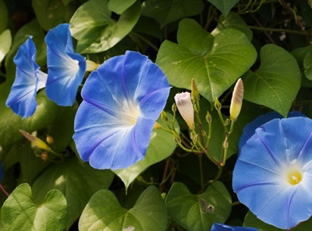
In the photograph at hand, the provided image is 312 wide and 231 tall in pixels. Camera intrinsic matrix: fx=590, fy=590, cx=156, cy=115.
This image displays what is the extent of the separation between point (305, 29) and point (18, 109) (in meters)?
0.82

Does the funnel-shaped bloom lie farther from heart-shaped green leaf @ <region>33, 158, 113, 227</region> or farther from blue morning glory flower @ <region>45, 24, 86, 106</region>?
heart-shaped green leaf @ <region>33, 158, 113, 227</region>

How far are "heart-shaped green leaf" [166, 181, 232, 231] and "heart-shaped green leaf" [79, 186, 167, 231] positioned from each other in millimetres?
34

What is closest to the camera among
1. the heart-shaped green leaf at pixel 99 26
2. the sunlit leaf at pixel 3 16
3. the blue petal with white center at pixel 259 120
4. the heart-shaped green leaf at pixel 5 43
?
the blue petal with white center at pixel 259 120

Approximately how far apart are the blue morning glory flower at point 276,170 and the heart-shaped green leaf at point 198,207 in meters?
0.13

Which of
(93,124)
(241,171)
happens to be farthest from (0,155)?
(241,171)

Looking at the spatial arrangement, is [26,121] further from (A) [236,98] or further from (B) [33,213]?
(A) [236,98]

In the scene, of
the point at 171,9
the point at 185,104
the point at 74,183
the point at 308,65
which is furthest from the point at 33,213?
the point at 308,65

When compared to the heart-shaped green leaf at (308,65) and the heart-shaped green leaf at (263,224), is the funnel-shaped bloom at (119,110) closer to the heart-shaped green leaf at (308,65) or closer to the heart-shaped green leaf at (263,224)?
the heart-shaped green leaf at (263,224)

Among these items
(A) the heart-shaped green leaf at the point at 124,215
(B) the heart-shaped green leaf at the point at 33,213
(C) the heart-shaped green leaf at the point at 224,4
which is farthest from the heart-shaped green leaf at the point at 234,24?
(B) the heart-shaped green leaf at the point at 33,213

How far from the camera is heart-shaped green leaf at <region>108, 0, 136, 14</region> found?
142 centimetres

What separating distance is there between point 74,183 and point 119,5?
48 centimetres

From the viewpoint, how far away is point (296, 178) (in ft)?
3.94

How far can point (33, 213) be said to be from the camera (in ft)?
4.52

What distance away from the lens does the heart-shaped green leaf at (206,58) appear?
4.09 feet
